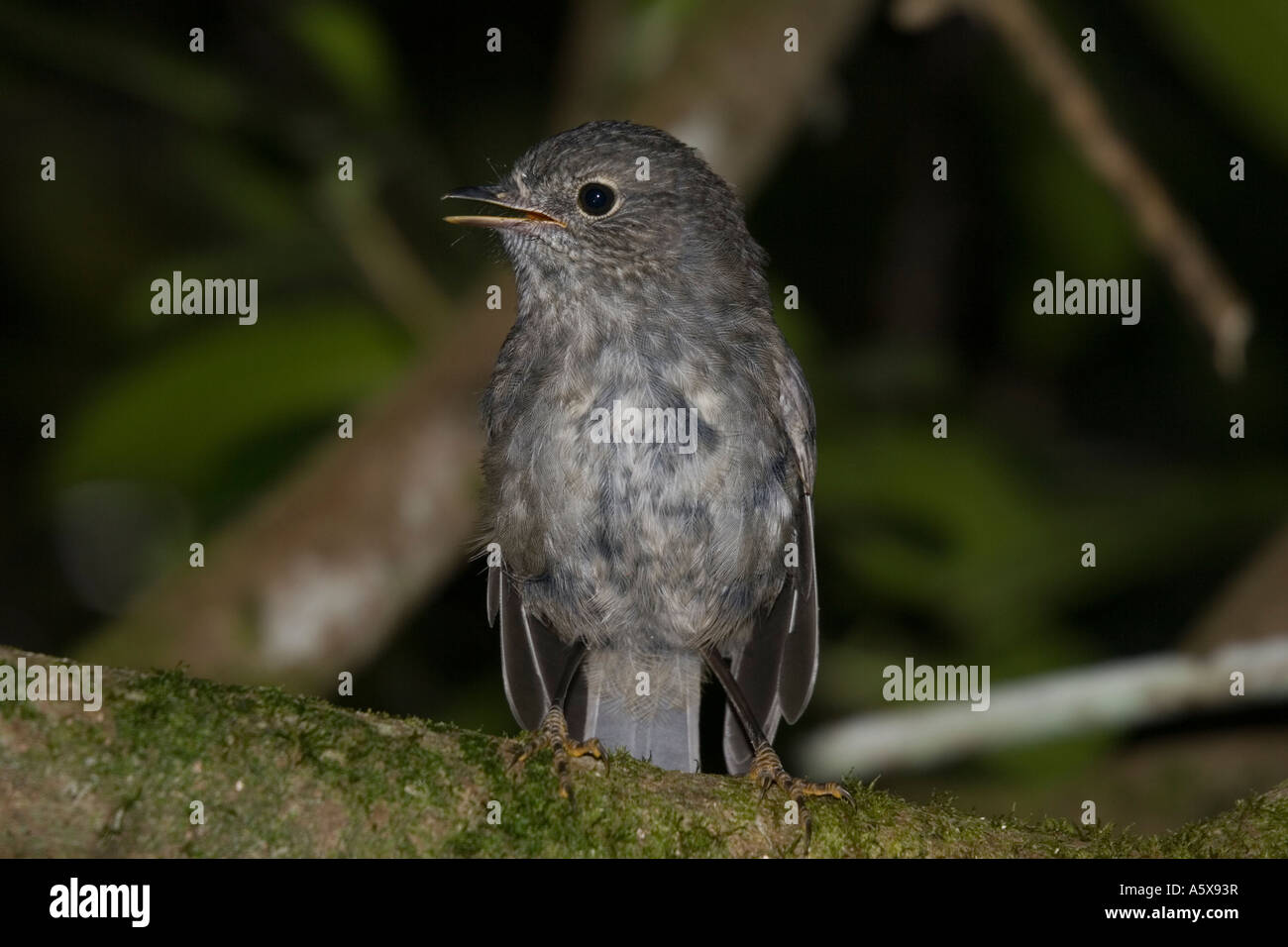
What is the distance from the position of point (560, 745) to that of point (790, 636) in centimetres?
199

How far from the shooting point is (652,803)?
353 cm

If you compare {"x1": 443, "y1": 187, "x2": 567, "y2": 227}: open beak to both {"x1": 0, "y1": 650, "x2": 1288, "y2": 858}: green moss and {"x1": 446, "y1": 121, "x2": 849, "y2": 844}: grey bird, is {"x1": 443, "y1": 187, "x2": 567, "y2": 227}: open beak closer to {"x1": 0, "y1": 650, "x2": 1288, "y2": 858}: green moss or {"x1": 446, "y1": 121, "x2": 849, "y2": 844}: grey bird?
{"x1": 446, "y1": 121, "x2": 849, "y2": 844}: grey bird

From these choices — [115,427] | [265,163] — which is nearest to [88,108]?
[265,163]

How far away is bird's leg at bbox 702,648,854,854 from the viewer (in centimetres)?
379

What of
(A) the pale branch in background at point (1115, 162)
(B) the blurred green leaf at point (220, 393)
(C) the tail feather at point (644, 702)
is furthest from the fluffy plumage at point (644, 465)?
(B) the blurred green leaf at point (220, 393)

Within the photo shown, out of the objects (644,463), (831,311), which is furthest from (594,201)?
(831,311)

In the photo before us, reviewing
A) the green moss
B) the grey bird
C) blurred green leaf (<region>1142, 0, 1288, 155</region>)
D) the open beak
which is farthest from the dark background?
the green moss

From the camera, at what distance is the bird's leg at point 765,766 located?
12.4 ft

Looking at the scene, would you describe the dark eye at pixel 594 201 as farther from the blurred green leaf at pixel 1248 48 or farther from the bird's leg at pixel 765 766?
the blurred green leaf at pixel 1248 48

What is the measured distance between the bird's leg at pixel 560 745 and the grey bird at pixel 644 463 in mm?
28

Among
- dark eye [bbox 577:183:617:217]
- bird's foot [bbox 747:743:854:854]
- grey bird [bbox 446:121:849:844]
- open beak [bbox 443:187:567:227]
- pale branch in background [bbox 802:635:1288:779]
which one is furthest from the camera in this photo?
dark eye [bbox 577:183:617:217]

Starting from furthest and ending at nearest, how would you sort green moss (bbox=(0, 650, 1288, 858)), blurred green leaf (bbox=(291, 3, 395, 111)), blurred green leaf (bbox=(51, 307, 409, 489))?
blurred green leaf (bbox=(291, 3, 395, 111)) → blurred green leaf (bbox=(51, 307, 409, 489)) → green moss (bbox=(0, 650, 1288, 858))

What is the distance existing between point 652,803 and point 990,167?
6279mm

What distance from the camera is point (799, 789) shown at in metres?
Result: 3.89
